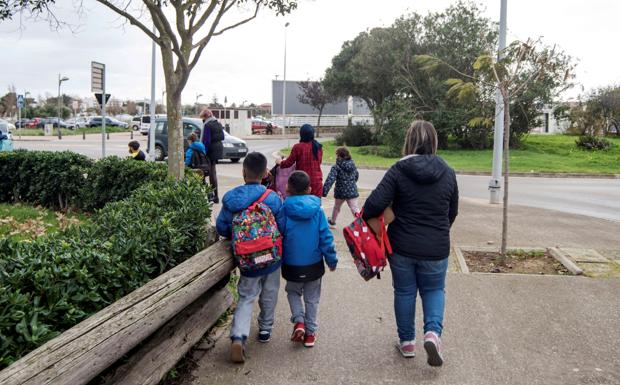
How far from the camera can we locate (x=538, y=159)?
86.7ft

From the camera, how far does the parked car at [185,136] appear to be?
71.9ft

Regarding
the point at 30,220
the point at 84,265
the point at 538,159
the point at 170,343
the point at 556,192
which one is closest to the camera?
the point at 84,265

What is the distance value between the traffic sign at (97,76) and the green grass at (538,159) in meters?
12.5

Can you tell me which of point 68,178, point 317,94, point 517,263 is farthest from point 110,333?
point 317,94

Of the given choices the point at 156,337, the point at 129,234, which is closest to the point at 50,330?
the point at 156,337

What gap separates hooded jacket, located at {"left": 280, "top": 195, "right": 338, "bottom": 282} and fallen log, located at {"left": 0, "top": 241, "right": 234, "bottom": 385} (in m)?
0.61

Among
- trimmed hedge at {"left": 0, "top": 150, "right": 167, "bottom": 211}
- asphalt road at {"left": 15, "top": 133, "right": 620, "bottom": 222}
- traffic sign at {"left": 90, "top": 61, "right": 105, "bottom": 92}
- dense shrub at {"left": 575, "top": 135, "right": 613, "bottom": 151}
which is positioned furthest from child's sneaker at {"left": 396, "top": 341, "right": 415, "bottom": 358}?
dense shrub at {"left": 575, "top": 135, "right": 613, "bottom": 151}

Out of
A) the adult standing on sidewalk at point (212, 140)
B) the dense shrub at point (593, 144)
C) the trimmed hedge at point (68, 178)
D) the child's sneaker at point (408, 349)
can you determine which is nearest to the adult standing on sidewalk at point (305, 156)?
the trimmed hedge at point (68, 178)

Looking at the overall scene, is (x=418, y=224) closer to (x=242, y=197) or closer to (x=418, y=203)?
(x=418, y=203)

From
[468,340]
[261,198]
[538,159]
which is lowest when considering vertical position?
[468,340]

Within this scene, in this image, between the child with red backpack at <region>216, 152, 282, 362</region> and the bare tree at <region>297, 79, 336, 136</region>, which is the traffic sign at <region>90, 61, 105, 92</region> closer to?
the child with red backpack at <region>216, 152, 282, 362</region>

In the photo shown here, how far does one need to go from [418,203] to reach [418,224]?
15 centimetres

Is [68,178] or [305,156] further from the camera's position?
[68,178]

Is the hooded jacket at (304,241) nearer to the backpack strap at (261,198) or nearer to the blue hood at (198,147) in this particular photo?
the backpack strap at (261,198)
